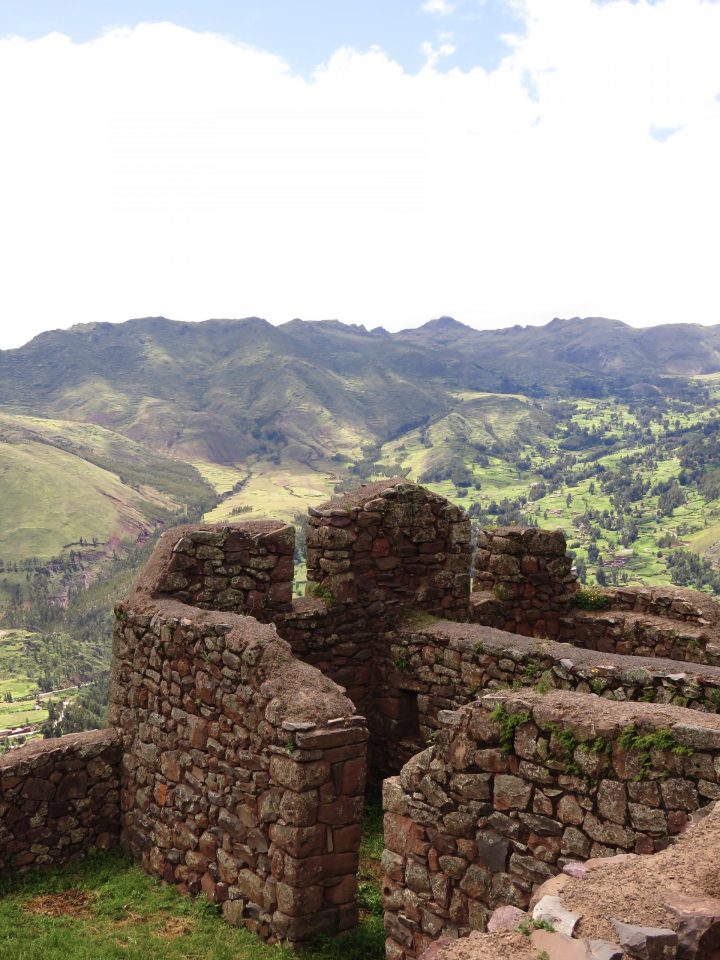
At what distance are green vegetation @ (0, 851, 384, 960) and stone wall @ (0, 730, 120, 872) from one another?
0.25 metres

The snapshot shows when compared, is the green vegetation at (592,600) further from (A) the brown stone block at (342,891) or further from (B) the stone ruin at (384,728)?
(A) the brown stone block at (342,891)

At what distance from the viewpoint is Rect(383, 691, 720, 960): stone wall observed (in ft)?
16.9

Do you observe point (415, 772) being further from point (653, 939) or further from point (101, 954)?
point (101, 954)

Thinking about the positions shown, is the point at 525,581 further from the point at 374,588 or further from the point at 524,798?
the point at 524,798

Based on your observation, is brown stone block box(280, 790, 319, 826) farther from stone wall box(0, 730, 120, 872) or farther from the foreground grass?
stone wall box(0, 730, 120, 872)

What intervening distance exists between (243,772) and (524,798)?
3.74 m

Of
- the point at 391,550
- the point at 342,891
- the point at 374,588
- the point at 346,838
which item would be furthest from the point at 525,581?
the point at 342,891

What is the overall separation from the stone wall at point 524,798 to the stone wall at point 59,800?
5375 millimetres

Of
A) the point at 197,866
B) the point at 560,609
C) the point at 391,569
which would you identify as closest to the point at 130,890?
the point at 197,866

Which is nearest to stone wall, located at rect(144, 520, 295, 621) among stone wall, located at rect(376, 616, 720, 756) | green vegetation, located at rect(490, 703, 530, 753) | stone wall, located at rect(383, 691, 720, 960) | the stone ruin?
the stone ruin

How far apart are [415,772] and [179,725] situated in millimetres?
4076

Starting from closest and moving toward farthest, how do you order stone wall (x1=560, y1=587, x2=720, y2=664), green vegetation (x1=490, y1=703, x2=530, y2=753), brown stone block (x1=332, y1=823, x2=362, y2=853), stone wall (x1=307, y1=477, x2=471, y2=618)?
green vegetation (x1=490, y1=703, x2=530, y2=753) < brown stone block (x1=332, y1=823, x2=362, y2=853) < stone wall (x1=307, y1=477, x2=471, y2=618) < stone wall (x1=560, y1=587, x2=720, y2=664)

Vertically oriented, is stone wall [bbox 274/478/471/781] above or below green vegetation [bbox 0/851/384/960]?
above

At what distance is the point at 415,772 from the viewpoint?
6.41 meters
